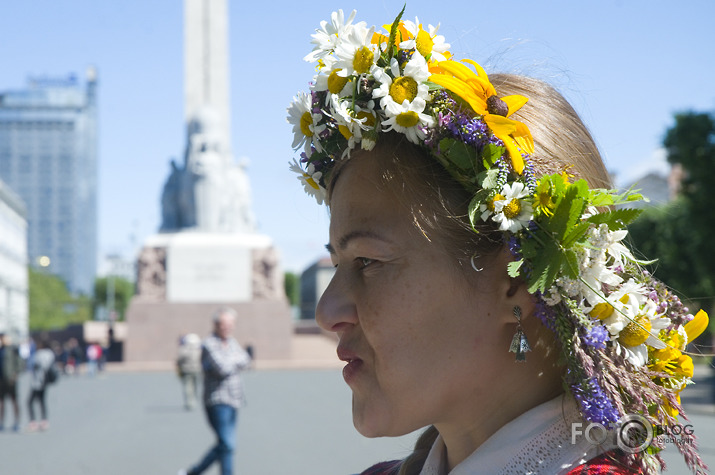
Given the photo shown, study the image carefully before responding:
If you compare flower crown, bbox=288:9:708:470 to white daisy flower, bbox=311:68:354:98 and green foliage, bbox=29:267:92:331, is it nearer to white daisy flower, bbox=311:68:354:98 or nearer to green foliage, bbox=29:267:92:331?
white daisy flower, bbox=311:68:354:98

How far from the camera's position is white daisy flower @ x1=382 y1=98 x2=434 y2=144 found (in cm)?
146

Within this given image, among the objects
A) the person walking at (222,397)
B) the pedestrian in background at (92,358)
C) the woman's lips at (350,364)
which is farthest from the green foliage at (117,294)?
the woman's lips at (350,364)

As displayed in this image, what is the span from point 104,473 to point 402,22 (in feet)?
27.3

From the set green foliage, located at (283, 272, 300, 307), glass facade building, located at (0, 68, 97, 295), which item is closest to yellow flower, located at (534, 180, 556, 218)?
green foliage, located at (283, 272, 300, 307)

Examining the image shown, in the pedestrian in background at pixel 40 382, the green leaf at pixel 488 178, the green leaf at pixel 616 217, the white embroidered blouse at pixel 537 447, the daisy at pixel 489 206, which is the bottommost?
the pedestrian in background at pixel 40 382

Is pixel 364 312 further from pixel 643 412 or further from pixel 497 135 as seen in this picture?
pixel 643 412

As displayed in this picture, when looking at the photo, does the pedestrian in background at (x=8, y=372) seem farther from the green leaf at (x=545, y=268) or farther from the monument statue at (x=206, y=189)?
the monument statue at (x=206, y=189)

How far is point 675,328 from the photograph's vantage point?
1565 millimetres

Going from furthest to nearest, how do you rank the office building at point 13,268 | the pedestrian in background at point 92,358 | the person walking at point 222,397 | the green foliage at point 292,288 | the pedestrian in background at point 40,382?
the green foliage at point 292,288 < the office building at point 13,268 < the pedestrian in background at point 92,358 < the pedestrian in background at point 40,382 < the person walking at point 222,397

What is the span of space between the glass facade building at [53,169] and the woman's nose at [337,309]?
15086 centimetres

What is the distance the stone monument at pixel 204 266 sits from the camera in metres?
30.5

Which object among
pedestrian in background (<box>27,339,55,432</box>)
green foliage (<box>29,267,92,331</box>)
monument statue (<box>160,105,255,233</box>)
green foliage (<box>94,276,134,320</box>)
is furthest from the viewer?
green foliage (<box>94,276,134,320</box>)

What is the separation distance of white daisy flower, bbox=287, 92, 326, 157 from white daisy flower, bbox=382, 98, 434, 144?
0.69 ft

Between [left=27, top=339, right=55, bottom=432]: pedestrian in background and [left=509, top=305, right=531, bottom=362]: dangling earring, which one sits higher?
[left=509, top=305, right=531, bottom=362]: dangling earring
